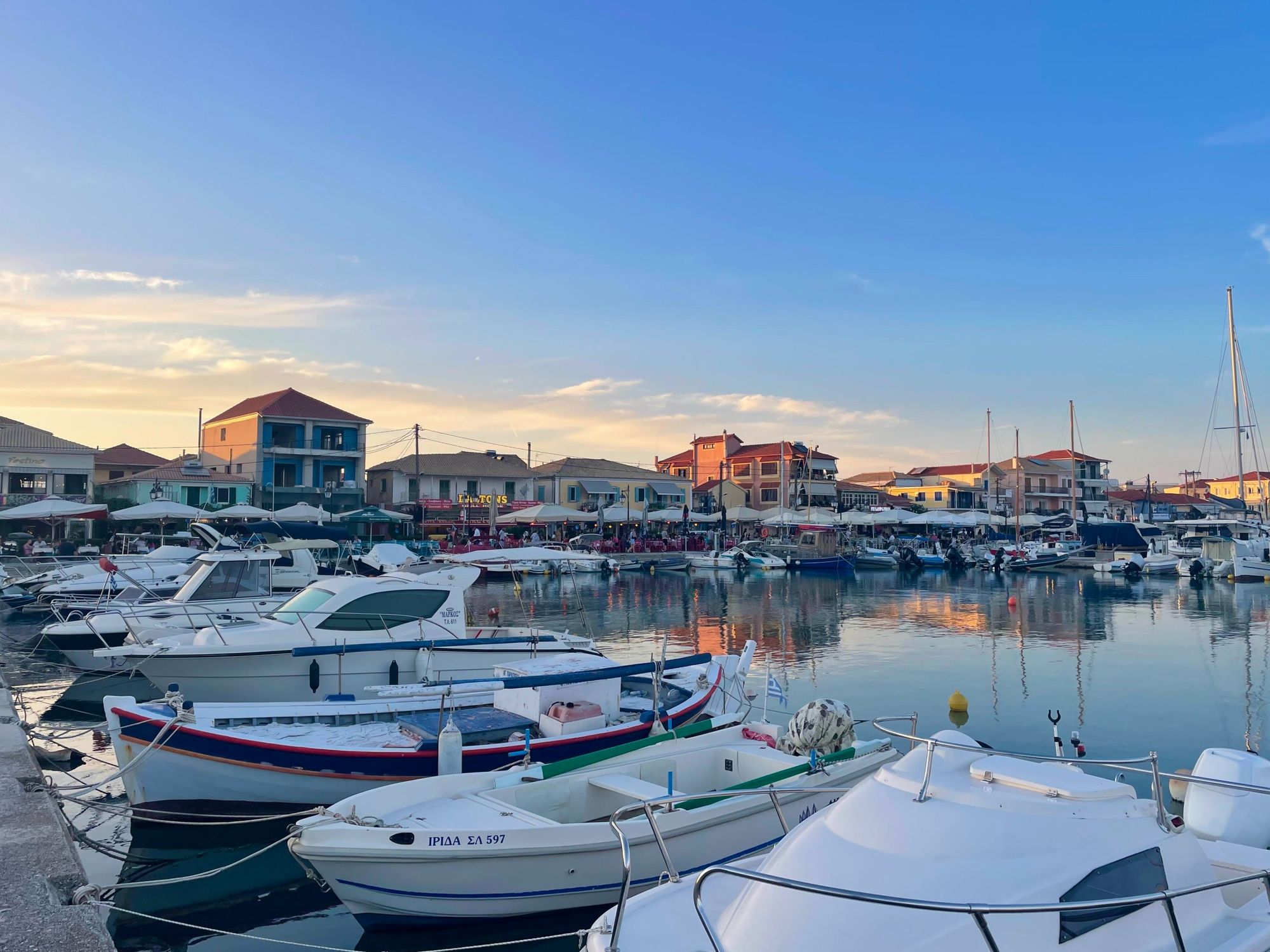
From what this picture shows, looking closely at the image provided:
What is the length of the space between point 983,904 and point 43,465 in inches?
2296

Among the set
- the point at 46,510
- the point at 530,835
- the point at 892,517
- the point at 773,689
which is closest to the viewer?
the point at 530,835

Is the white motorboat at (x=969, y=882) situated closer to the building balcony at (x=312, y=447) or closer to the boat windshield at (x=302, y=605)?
the boat windshield at (x=302, y=605)

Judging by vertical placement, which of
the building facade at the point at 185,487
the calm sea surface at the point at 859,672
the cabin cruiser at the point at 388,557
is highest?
the building facade at the point at 185,487

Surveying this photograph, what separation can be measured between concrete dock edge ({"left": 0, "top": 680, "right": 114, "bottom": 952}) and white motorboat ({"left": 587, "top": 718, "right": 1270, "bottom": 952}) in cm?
340

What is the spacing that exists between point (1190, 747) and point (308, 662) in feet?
49.3

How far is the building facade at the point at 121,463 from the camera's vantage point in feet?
204

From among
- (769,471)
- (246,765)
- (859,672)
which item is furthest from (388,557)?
(769,471)

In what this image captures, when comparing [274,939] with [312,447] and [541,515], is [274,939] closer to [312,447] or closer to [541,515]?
→ [541,515]

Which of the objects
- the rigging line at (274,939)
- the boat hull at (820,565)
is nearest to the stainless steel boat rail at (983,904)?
the rigging line at (274,939)

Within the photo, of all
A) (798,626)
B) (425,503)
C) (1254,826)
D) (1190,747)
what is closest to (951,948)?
(1254,826)

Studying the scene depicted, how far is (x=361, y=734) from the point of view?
36.1 feet

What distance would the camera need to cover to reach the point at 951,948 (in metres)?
4.50

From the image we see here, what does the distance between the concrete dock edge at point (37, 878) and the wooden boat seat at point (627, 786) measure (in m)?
4.16

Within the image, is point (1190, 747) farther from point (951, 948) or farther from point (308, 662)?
point (308, 662)
